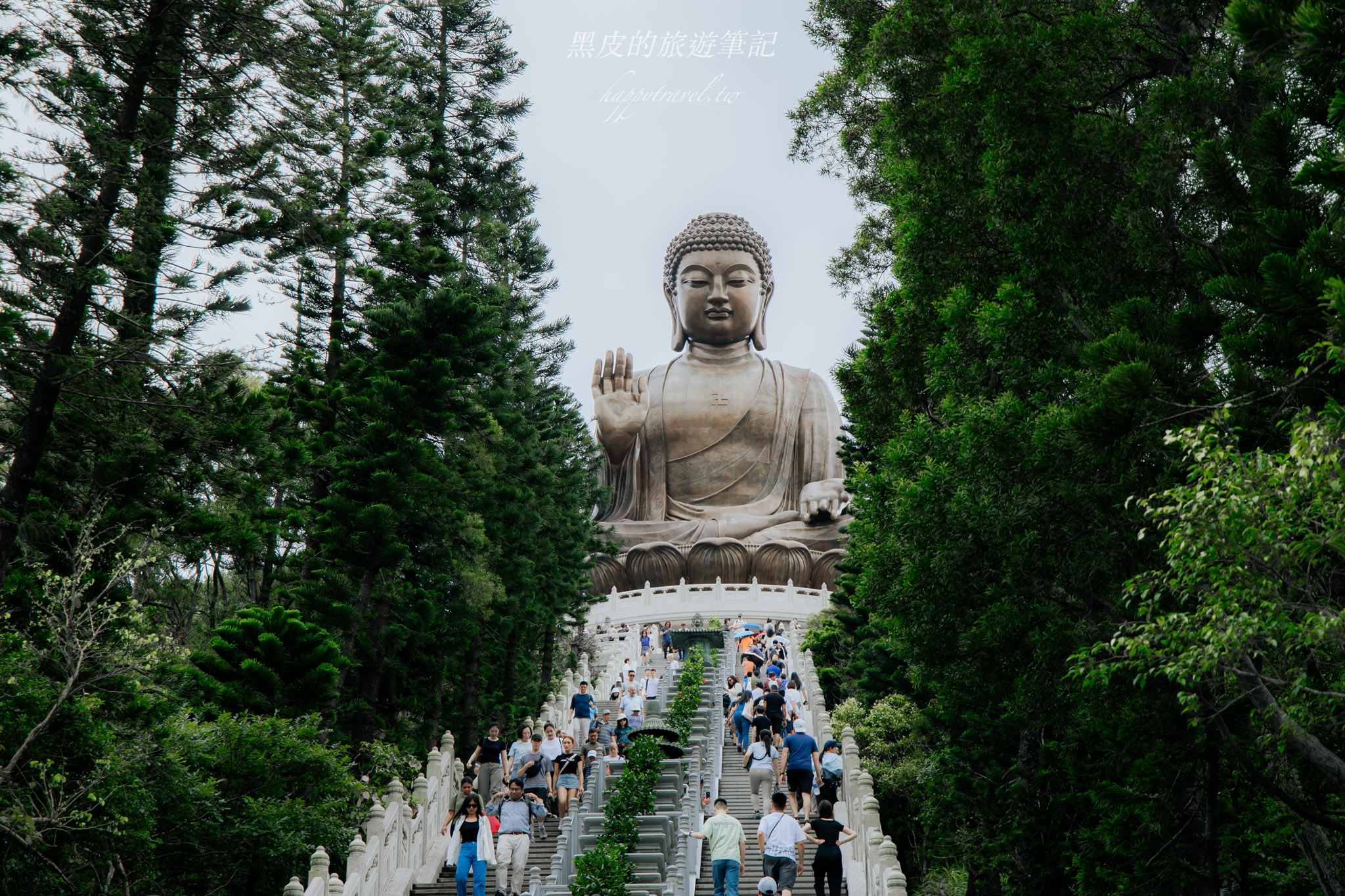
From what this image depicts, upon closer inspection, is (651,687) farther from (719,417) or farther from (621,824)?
(719,417)

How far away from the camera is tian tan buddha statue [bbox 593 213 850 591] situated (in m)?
37.2

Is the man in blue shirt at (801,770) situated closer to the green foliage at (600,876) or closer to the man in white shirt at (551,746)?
the man in white shirt at (551,746)

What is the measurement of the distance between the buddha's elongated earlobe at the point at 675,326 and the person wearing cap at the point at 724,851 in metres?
30.3

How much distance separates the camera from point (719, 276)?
38.2 metres

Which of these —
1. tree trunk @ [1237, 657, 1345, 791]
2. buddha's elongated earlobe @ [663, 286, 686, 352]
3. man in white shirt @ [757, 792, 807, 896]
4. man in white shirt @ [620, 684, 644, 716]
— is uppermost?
buddha's elongated earlobe @ [663, 286, 686, 352]

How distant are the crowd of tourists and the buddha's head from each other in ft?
63.0

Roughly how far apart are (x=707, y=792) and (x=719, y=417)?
25.5 metres

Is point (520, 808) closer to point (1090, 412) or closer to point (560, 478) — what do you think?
point (1090, 412)

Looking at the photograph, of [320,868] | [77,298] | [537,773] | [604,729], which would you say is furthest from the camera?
[604,729]

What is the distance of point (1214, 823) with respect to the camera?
9148 mm

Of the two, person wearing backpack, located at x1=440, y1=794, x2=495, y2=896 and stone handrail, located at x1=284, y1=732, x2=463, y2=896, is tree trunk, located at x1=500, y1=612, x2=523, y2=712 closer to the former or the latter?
stone handrail, located at x1=284, y1=732, x2=463, y2=896

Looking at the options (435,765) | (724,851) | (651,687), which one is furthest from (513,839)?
(651,687)

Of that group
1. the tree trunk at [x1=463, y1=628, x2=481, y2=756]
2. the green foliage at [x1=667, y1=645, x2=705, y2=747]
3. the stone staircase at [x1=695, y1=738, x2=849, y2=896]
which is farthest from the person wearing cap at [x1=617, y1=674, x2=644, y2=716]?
the tree trunk at [x1=463, y1=628, x2=481, y2=756]

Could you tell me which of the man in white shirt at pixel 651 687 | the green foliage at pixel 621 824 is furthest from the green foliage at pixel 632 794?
the man in white shirt at pixel 651 687
